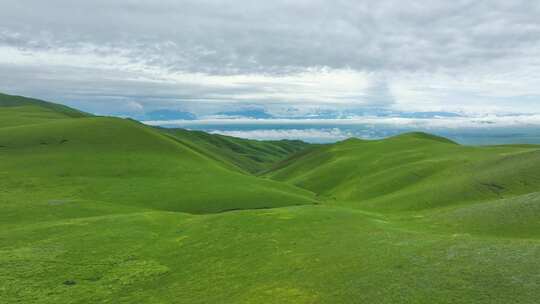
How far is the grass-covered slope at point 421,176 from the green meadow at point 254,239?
500 mm

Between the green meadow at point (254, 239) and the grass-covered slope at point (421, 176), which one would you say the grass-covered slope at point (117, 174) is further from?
the grass-covered slope at point (421, 176)

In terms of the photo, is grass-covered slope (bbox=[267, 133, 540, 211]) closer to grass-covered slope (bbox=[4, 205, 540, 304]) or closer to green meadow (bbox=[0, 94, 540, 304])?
green meadow (bbox=[0, 94, 540, 304])

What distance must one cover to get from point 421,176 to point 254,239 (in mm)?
62239

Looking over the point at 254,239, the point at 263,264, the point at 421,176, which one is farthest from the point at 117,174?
the point at 421,176

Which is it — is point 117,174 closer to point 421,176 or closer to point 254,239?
point 254,239

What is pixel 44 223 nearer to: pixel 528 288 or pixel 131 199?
pixel 131 199

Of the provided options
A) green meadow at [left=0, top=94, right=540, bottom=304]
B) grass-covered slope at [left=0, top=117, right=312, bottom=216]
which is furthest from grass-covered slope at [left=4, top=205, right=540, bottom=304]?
grass-covered slope at [left=0, top=117, right=312, bottom=216]

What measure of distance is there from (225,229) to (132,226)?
1245 cm

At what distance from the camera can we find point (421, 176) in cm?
8806

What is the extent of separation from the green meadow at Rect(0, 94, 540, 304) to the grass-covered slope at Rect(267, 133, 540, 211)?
50 centimetres

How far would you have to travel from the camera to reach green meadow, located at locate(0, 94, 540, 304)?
79.6ft

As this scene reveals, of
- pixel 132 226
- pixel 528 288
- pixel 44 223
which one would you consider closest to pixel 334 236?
pixel 528 288

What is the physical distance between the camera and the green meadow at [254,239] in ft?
79.6

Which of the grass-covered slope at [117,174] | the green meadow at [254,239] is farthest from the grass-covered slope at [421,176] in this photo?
the grass-covered slope at [117,174]
